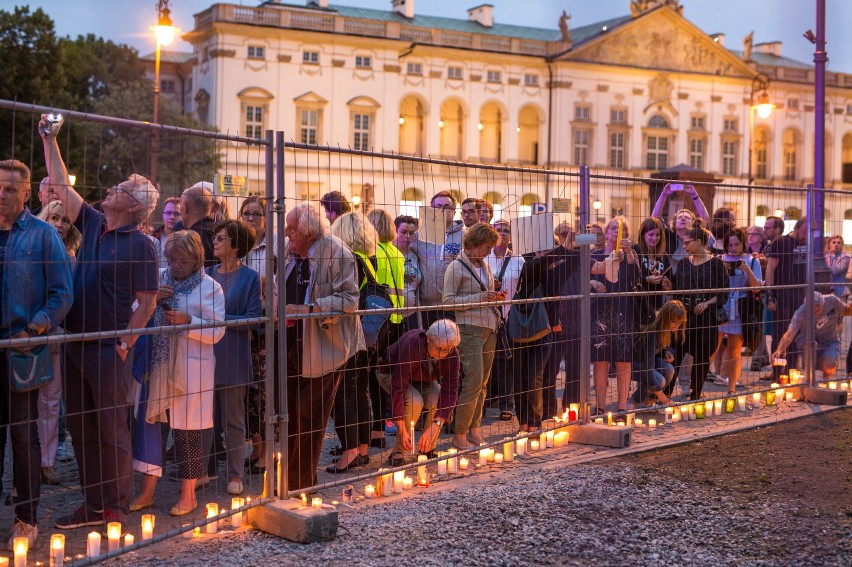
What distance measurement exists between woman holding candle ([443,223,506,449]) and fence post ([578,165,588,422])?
27.5 inches

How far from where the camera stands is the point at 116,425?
6262 millimetres

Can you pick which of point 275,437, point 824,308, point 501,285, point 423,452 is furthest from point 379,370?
point 824,308

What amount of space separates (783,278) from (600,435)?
3965 mm

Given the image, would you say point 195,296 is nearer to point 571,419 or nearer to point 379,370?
point 379,370

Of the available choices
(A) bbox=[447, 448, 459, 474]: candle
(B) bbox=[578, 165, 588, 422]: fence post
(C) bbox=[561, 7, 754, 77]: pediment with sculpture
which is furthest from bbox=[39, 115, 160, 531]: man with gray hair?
(C) bbox=[561, 7, 754, 77]: pediment with sculpture

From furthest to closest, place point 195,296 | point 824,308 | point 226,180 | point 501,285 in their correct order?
point 824,308, point 501,285, point 195,296, point 226,180

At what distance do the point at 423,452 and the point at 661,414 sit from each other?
124 inches

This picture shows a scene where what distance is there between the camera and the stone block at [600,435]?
29.2ft

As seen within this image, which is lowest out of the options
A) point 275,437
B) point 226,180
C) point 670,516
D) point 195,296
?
point 670,516

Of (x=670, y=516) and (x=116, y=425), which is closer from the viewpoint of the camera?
(x=116, y=425)

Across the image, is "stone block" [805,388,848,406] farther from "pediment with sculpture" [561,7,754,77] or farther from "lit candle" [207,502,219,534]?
"pediment with sculpture" [561,7,754,77]

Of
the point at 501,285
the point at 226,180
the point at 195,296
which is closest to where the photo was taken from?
the point at 226,180

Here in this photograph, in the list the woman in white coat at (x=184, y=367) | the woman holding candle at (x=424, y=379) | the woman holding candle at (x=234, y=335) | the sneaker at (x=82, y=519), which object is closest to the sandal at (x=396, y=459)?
the woman holding candle at (x=424, y=379)

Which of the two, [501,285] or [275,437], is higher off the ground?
[501,285]
